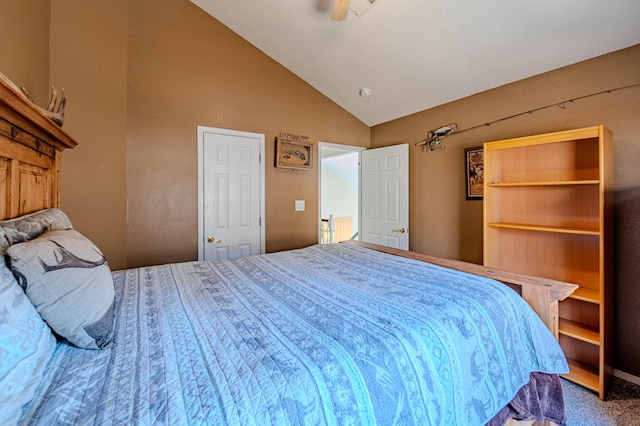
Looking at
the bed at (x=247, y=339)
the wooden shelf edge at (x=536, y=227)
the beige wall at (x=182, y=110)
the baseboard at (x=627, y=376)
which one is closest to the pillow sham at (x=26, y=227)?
the bed at (x=247, y=339)

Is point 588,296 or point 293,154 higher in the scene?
point 293,154

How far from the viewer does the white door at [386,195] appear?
3430 millimetres

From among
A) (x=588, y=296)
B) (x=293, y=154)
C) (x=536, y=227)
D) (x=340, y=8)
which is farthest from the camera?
(x=293, y=154)

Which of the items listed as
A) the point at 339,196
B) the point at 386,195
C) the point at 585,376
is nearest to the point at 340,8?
the point at 386,195

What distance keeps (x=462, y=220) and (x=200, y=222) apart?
2784mm

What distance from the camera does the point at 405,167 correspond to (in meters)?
3.39

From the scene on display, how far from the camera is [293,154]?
133 inches

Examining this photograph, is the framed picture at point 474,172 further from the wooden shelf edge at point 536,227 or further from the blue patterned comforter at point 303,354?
the blue patterned comforter at point 303,354

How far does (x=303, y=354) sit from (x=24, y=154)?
158cm

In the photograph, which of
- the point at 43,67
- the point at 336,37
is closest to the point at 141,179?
the point at 43,67

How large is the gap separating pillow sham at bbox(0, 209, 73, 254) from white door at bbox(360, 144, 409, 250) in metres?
3.10

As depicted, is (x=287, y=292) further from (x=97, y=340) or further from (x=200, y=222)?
(x=200, y=222)

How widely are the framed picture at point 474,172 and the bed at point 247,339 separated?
1524 millimetres

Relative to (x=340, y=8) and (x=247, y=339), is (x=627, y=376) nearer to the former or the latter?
(x=247, y=339)
